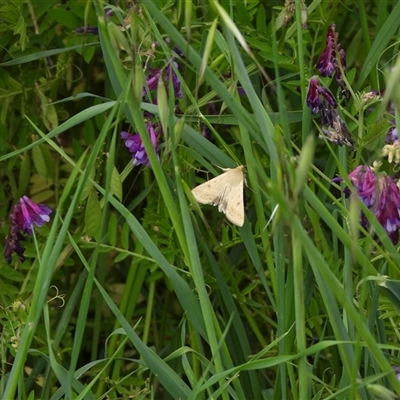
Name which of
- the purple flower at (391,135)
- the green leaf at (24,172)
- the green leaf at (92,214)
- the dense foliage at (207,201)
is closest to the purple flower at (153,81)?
the dense foliage at (207,201)

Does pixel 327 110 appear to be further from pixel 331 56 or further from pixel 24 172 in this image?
pixel 24 172

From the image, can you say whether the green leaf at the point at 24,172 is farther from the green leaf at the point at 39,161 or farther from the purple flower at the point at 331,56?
the purple flower at the point at 331,56

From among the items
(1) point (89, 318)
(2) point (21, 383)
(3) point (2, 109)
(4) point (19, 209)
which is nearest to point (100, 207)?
(4) point (19, 209)

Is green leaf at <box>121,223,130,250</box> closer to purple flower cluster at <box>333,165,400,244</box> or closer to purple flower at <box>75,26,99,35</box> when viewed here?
purple flower at <box>75,26,99,35</box>

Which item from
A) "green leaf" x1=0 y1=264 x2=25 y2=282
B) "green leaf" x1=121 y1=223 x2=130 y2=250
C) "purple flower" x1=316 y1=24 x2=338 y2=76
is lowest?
"green leaf" x1=0 y1=264 x2=25 y2=282

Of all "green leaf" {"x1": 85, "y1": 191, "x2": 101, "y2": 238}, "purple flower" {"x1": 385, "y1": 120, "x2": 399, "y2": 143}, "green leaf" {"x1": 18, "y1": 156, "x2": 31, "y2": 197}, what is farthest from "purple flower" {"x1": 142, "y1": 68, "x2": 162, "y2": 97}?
"green leaf" {"x1": 18, "y1": 156, "x2": 31, "y2": 197}

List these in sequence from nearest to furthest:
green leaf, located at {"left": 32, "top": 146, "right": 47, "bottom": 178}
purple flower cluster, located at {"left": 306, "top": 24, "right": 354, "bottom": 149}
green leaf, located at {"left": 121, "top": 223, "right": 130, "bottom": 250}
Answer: purple flower cluster, located at {"left": 306, "top": 24, "right": 354, "bottom": 149}, green leaf, located at {"left": 121, "top": 223, "right": 130, "bottom": 250}, green leaf, located at {"left": 32, "top": 146, "right": 47, "bottom": 178}
